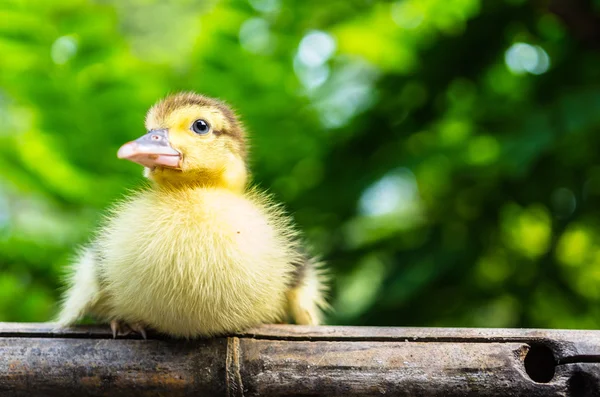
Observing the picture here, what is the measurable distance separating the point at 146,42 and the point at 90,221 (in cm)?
180

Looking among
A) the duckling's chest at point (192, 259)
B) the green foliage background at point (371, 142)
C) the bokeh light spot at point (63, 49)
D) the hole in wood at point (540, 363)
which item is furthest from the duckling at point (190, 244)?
the bokeh light spot at point (63, 49)

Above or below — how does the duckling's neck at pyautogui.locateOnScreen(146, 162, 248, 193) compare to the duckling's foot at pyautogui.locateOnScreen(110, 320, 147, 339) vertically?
above

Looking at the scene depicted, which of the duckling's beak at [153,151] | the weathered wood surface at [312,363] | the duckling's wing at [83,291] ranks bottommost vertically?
the weathered wood surface at [312,363]

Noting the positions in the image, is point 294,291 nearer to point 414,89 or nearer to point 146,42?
point 414,89

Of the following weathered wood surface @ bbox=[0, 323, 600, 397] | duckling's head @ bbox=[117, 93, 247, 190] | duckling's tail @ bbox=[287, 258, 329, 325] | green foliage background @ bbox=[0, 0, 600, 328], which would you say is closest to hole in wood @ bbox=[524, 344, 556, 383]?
weathered wood surface @ bbox=[0, 323, 600, 397]

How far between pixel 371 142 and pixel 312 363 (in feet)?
3.57

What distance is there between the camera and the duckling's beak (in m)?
0.91

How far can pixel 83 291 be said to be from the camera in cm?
110

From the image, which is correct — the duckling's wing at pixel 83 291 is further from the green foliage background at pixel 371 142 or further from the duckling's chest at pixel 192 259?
the green foliage background at pixel 371 142

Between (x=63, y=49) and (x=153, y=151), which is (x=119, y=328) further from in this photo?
(x=63, y=49)

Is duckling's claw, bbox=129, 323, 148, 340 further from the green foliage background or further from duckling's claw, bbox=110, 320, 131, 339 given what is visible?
the green foliage background

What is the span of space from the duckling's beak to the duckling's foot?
9.7 inches

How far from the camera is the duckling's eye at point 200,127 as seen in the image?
1.04 metres

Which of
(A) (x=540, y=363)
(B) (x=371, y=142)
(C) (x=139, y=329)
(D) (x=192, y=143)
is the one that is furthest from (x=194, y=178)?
(B) (x=371, y=142)
